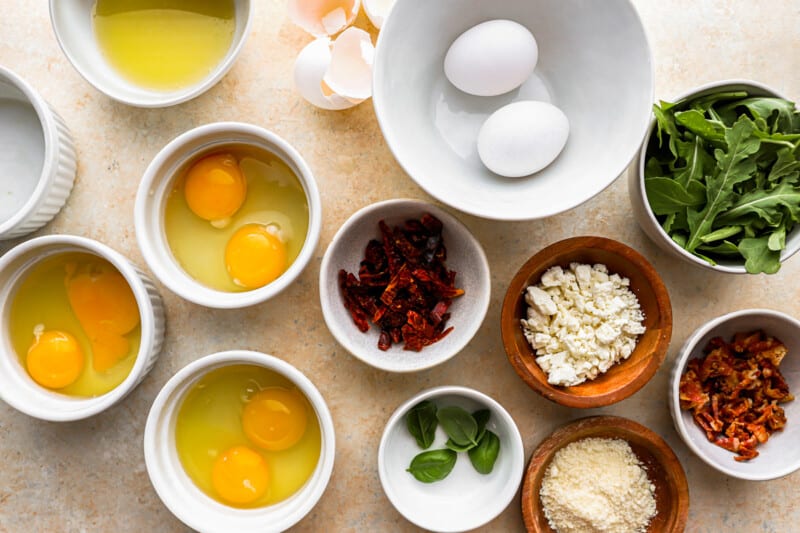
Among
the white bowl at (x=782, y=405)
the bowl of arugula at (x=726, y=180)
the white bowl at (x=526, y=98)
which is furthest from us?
the white bowl at (x=782, y=405)

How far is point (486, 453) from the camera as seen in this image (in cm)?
140

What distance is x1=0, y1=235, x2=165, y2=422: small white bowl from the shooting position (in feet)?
4.18

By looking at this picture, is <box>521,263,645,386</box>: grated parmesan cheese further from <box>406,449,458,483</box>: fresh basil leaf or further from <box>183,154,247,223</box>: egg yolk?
<box>183,154,247,223</box>: egg yolk

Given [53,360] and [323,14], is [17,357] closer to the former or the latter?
[53,360]

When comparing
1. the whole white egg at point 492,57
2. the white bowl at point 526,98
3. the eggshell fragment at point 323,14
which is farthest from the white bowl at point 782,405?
the eggshell fragment at point 323,14

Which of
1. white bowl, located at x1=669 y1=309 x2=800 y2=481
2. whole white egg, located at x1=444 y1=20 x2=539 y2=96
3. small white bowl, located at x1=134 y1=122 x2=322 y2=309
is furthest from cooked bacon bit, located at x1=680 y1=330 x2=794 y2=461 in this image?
small white bowl, located at x1=134 y1=122 x2=322 y2=309

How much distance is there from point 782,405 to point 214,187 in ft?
4.28

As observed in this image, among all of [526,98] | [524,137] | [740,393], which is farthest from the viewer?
[740,393]

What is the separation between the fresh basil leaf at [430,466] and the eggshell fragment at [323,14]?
0.92 meters

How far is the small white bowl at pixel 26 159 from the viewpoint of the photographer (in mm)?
1356

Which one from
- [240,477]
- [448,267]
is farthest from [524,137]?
[240,477]

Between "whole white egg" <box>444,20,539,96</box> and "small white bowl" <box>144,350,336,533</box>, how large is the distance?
25.9 inches

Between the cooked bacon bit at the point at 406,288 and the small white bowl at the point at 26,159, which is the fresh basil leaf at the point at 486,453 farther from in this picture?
the small white bowl at the point at 26,159

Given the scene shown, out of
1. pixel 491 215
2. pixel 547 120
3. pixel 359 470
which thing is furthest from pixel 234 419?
pixel 547 120
